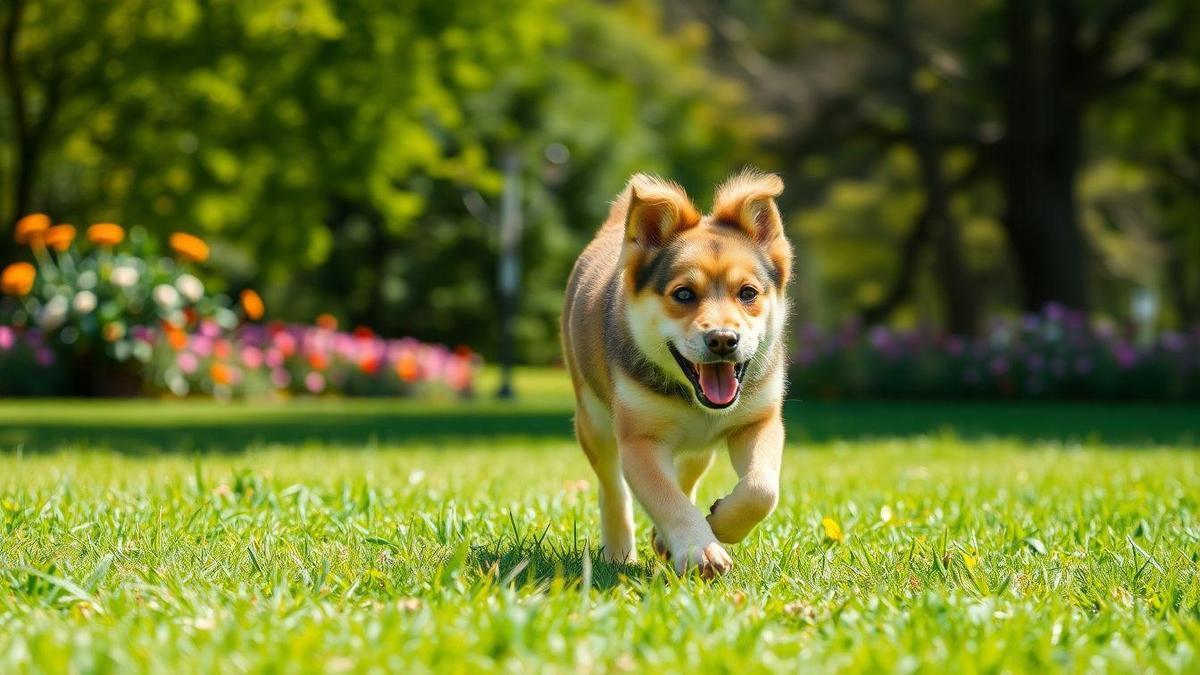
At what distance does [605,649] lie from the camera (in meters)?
3.06

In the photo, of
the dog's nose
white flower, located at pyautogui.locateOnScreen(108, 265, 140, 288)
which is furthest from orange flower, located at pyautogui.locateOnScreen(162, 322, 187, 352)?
the dog's nose

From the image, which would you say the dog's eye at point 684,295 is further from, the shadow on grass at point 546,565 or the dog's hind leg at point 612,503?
the shadow on grass at point 546,565

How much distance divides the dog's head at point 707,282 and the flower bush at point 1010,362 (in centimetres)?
1743

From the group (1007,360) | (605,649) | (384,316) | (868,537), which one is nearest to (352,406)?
(1007,360)

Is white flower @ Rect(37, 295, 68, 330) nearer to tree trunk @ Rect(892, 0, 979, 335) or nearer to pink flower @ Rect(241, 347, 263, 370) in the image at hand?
pink flower @ Rect(241, 347, 263, 370)

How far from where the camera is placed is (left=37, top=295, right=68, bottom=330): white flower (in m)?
18.1

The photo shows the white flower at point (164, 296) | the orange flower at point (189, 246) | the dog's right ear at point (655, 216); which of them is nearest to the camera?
the dog's right ear at point (655, 216)

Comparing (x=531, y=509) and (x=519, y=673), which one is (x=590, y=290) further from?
(x=519, y=673)

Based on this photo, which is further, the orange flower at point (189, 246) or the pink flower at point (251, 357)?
the pink flower at point (251, 357)

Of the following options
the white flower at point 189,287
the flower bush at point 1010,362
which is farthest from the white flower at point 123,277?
the flower bush at point 1010,362

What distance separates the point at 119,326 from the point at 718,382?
1515 centimetres

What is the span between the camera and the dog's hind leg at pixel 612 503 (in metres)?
5.14

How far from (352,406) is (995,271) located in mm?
30772

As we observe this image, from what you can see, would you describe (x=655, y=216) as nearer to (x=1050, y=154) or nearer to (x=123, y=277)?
(x=123, y=277)
